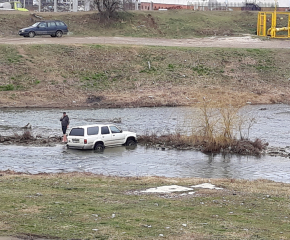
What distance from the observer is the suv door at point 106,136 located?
28.5 meters

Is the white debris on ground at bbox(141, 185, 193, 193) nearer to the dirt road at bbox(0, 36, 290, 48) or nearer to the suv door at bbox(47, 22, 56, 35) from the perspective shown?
the dirt road at bbox(0, 36, 290, 48)

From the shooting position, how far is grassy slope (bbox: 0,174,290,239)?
10.9 m

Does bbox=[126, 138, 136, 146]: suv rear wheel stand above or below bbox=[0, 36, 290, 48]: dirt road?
below

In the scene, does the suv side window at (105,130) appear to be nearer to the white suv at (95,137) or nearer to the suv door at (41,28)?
the white suv at (95,137)

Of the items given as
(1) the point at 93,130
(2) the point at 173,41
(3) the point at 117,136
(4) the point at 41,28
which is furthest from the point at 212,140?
(2) the point at 173,41

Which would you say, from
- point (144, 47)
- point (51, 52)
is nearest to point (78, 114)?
point (51, 52)

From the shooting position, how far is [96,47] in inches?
2186

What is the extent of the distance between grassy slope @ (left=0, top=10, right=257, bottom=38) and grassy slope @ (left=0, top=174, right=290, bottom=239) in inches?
1892

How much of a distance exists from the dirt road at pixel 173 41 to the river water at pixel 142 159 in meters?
19.4

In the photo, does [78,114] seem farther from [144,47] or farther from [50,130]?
[144,47]

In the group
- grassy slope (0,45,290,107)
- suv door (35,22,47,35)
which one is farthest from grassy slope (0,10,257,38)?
grassy slope (0,45,290,107)

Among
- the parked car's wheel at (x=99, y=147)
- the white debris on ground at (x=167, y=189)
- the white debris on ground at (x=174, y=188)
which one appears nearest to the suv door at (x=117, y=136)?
the parked car's wheel at (x=99, y=147)

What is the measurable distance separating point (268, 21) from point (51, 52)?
3620 cm

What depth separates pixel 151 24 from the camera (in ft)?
227
